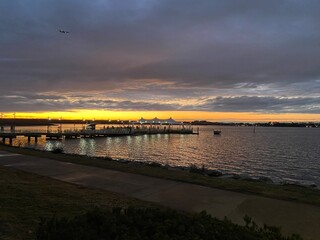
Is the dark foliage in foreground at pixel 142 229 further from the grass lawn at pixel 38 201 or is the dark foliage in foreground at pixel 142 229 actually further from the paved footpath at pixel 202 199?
the paved footpath at pixel 202 199

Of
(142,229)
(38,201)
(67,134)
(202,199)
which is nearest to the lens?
(142,229)

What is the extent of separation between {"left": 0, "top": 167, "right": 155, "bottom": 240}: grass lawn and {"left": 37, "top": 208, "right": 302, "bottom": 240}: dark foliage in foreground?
1043 millimetres

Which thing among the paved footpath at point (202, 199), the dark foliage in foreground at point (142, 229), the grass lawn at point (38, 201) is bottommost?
the paved footpath at point (202, 199)

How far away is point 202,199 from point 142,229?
16.6 ft

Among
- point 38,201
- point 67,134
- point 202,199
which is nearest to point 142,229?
point 38,201

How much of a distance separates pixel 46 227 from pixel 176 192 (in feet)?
19.8

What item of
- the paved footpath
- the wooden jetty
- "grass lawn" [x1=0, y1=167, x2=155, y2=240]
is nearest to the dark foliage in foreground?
"grass lawn" [x1=0, y1=167, x2=155, y2=240]

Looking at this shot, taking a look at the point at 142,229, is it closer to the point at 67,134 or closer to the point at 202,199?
the point at 202,199

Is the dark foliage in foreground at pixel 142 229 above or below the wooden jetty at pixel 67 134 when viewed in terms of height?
above

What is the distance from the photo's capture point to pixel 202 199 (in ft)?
29.4

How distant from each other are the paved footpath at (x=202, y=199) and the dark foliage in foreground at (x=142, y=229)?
2808 mm

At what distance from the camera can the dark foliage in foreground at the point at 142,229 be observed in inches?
150

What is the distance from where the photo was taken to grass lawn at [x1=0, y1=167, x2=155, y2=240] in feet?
19.4

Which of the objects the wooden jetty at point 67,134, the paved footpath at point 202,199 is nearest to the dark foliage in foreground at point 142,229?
the paved footpath at point 202,199
